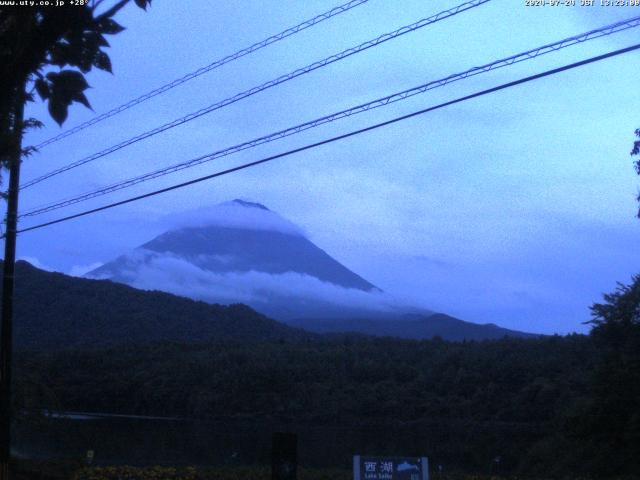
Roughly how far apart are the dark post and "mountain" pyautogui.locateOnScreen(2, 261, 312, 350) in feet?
122

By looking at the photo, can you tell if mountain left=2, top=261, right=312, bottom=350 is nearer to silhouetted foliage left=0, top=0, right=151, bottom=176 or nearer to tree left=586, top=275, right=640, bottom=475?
tree left=586, top=275, right=640, bottom=475

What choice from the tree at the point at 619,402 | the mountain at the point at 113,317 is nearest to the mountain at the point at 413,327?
the mountain at the point at 113,317

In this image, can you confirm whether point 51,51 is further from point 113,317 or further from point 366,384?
point 113,317

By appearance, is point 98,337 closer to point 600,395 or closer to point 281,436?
point 600,395

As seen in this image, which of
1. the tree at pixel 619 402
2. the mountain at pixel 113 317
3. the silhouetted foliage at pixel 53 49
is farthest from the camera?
the mountain at pixel 113 317

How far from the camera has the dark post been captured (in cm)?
955

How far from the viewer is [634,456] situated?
18.5m

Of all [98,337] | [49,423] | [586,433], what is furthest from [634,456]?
[98,337]

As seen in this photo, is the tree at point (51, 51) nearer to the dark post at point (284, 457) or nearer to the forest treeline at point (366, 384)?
the dark post at point (284, 457)

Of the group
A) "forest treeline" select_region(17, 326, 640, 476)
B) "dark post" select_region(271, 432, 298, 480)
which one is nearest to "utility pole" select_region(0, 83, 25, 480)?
"dark post" select_region(271, 432, 298, 480)

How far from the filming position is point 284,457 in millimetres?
9594

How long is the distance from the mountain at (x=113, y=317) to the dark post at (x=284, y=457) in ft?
122

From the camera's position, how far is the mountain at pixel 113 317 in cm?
4816

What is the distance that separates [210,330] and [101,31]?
157ft
